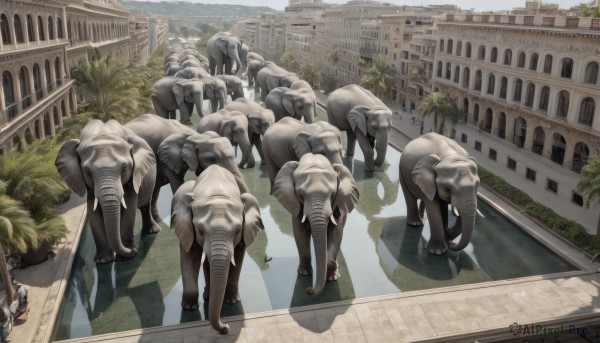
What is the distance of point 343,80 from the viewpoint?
4269 inches

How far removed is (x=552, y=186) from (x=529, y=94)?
38.5 feet

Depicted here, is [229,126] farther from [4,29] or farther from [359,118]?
[4,29]

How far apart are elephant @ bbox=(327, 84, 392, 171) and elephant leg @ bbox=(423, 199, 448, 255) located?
31.7 ft

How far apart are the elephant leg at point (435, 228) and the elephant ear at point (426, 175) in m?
0.56

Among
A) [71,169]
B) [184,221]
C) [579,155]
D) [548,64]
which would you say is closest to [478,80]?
[548,64]

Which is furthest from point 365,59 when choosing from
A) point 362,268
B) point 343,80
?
point 362,268

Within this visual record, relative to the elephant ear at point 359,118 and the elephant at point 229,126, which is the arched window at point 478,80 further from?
the elephant at point 229,126

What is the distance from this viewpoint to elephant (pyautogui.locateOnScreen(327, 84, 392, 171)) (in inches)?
1180

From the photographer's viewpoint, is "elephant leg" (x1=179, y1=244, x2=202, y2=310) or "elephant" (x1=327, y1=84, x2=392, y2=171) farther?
"elephant" (x1=327, y1=84, x2=392, y2=171)

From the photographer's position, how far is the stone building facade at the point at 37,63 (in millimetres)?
31438

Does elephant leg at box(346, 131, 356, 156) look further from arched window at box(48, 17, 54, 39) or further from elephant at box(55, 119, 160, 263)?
arched window at box(48, 17, 54, 39)

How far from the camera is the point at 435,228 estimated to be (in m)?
20.9

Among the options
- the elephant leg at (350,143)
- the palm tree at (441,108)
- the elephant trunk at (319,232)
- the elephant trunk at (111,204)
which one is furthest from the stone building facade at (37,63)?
the palm tree at (441,108)

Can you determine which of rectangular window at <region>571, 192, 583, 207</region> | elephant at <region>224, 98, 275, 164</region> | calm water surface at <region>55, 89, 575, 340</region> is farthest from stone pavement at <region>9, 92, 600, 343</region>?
rectangular window at <region>571, 192, 583, 207</region>
